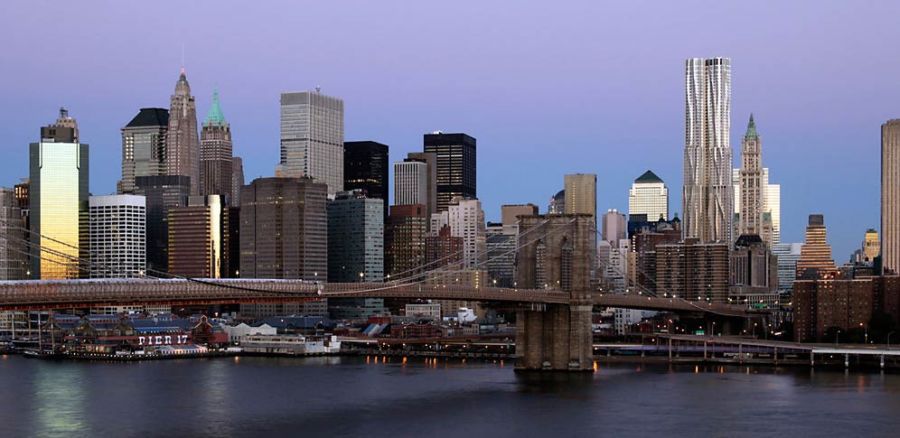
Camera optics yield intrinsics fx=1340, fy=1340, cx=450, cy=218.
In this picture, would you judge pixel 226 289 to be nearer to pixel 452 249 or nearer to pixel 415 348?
pixel 415 348

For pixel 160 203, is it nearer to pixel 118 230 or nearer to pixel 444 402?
pixel 118 230

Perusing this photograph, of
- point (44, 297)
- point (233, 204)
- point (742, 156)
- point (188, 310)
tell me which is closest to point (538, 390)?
point (44, 297)

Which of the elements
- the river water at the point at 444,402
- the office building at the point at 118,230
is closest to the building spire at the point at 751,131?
the office building at the point at 118,230

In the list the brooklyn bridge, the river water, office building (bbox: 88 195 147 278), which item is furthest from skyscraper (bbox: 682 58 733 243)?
the river water

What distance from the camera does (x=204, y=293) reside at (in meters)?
37.5

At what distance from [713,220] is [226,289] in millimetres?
132683

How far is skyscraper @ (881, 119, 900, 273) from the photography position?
130 m

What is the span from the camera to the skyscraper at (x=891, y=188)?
13025 centimetres

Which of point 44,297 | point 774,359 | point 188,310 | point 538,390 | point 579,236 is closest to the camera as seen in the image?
point 44,297

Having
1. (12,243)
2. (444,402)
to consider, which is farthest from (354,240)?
(444,402)

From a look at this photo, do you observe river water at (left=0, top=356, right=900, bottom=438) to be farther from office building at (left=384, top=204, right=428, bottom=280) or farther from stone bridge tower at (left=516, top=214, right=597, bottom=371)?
office building at (left=384, top=204, right=428, bottom=280)

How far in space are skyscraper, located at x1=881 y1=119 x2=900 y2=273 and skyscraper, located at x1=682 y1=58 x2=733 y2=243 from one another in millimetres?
31826

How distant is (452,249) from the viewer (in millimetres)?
133500

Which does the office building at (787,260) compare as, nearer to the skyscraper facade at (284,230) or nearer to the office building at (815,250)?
the office building at (815,250)
